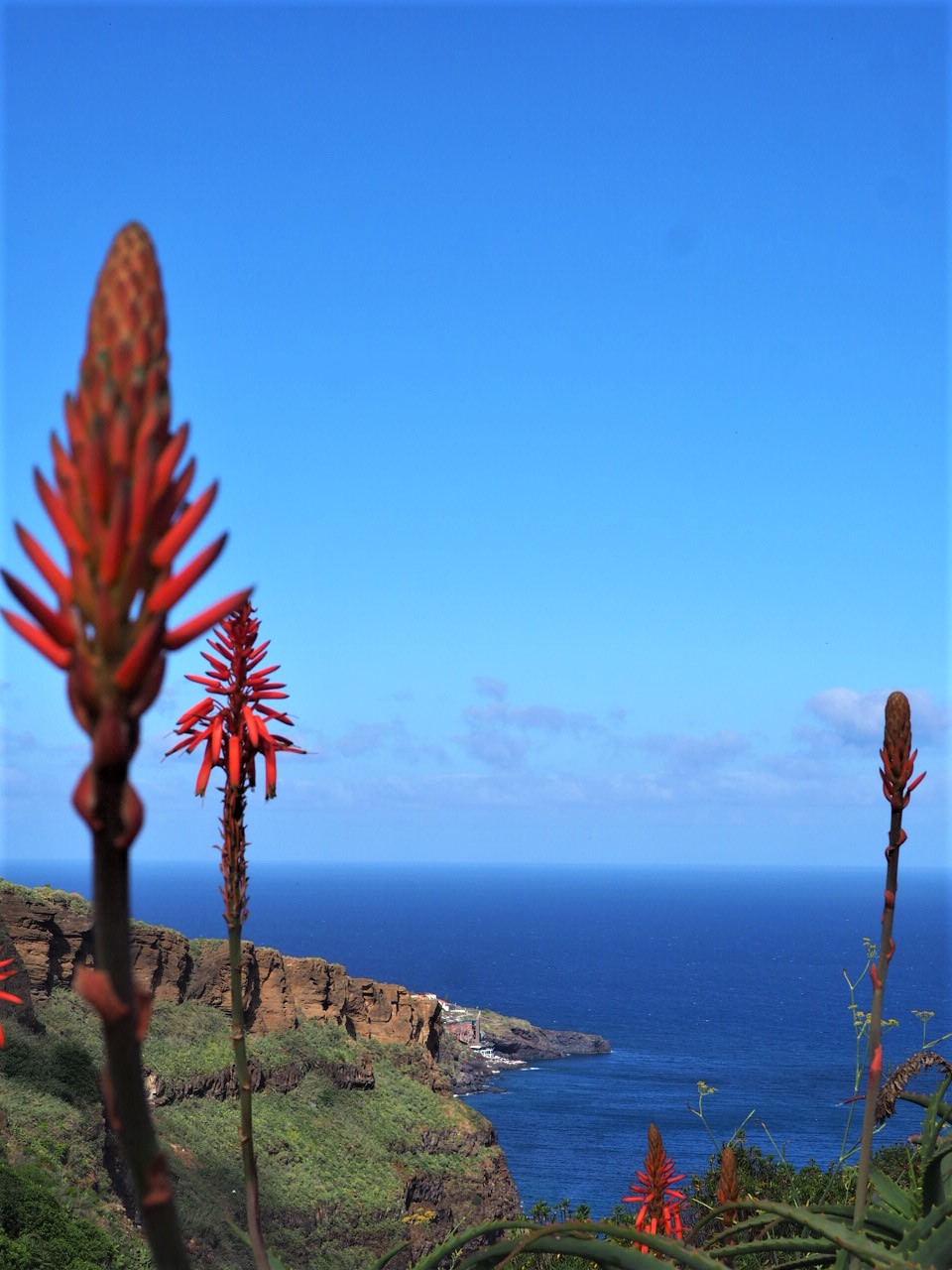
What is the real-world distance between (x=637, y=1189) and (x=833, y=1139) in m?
84.0

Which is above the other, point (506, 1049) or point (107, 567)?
point (107, 567)

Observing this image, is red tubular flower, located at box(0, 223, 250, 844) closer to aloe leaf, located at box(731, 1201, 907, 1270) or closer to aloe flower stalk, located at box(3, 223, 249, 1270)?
aloe flower stalk, located at box(3, 223, 249, 1270)

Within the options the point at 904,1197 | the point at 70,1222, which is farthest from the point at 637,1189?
the point at 70,1222

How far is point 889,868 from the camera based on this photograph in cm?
284

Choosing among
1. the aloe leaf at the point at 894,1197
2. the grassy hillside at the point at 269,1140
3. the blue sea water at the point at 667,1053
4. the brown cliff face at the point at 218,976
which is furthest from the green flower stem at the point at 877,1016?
the brown cliff face at the point at 218,976

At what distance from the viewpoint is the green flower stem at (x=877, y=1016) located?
8.99 feet

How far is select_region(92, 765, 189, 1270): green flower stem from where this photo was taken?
1.17 meters

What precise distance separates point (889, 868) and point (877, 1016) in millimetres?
326

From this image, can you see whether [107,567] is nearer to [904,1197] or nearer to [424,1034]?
[904,1197]

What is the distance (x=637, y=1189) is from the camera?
6723 mm

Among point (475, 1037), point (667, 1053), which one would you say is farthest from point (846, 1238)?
point (667, 1053)

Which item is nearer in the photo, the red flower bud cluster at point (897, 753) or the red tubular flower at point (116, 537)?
the red tubular flower at point (116, 537)

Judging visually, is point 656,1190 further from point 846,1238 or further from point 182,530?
point 182,530

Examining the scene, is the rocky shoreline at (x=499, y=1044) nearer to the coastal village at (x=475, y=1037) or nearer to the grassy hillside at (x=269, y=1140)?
the coastal village at (x=475, y=1037)
